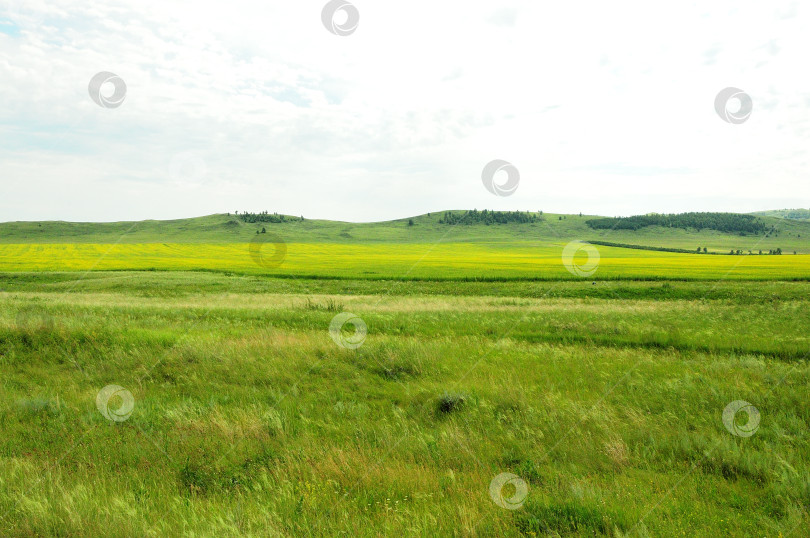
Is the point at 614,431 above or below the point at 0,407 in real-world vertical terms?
below

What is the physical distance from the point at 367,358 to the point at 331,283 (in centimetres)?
3353

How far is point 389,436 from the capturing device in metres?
6.37

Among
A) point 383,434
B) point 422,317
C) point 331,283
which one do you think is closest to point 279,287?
point 331,283

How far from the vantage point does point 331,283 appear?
43.5m

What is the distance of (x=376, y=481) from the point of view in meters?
5.14

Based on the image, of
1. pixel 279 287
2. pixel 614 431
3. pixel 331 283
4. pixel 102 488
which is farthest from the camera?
pixel 331 283

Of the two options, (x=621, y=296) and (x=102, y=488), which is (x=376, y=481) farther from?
(x=621, y=296)

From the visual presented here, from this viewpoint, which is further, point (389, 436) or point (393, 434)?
point (393, 434)

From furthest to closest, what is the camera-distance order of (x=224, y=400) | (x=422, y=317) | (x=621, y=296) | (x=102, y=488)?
1. (x=621, y=296)
2. (x=422, y=317)
3. (x=224, y=400)
4. (x=102, y=488)

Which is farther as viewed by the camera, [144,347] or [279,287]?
[279,287]

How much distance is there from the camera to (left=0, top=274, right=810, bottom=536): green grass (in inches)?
172

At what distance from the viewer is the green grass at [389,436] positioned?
14.3 ft

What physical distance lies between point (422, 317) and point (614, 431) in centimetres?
1336

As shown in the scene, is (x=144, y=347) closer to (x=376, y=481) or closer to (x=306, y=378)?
(x=306, y=378)
